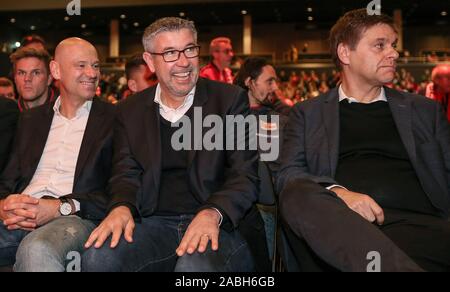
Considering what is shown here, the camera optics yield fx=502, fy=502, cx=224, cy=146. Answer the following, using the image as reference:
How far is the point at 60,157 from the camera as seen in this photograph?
85.8 inches

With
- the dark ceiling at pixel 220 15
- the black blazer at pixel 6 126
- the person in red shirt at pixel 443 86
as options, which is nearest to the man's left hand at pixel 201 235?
the black blazer at pixel 6 126

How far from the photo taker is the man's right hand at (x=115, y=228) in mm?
1608

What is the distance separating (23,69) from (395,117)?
223cm

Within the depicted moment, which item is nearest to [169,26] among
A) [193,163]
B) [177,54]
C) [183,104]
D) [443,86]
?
[177,54]

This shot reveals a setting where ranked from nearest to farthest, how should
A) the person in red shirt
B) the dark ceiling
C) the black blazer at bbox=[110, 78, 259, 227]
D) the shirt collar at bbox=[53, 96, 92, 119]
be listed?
the black blazer at bbox=[110, 78, 259, 227] → the shirt collar at bbox=[53, 96, 92, 119] → the person in red shirt → the dark ceiling

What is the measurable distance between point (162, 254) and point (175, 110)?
61cm

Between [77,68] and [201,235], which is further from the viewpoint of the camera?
[77,68]

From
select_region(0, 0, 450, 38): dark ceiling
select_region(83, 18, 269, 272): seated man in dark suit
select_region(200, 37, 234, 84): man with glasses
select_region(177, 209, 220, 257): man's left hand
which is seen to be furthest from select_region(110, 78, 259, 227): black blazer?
select_region(0, 0, 450, 38): dark ceiling

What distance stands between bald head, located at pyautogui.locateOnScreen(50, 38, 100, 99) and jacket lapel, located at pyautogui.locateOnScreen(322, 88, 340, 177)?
1067 millimetres

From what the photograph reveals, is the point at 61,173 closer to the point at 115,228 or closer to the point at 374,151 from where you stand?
the point at 115,228

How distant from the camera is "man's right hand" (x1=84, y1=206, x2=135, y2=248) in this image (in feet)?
5.28

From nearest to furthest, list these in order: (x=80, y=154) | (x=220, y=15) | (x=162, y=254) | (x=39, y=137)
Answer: (x=162, y=254), (x=80, y=154), (x=39, y=137), (x=220, y=15)

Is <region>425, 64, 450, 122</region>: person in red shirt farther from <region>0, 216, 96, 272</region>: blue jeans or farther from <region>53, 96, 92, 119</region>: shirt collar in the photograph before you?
<region>0, 216, 96, 272</region>: blue jeans
